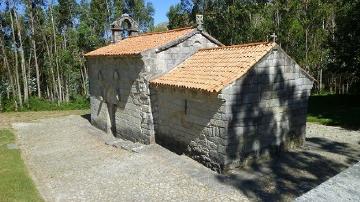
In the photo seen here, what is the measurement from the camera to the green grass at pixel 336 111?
19.9 meters

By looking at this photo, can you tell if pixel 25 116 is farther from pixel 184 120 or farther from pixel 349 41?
pixel 349 41

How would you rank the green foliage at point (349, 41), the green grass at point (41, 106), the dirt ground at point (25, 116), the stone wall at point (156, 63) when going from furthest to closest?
1. the green grass at point (41, 106)
2. the dirt ground at point (25, 116)
3. the green foliage at point (349, 41)
4. the stone wall at point (156, 63)

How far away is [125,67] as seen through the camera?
16.1 metres

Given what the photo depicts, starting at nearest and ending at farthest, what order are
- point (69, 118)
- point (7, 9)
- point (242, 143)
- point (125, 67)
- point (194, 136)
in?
point (242, 143) → point (194, 136) → point (125, 67) → point (69, 118) → point (7, 9)

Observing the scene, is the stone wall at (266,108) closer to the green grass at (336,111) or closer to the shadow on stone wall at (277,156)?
the shadow on stone wall at (277,156)

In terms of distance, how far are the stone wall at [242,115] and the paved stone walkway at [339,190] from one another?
8.07 metres

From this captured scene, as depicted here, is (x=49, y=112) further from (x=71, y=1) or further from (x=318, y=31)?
(x=318, y=31)

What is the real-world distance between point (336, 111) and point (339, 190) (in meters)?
22.5

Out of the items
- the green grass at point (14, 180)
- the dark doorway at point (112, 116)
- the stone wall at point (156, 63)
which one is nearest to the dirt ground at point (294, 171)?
the green grass at point (14, 180)

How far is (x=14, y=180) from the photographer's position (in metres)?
11.6

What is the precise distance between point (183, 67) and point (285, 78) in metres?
4.08

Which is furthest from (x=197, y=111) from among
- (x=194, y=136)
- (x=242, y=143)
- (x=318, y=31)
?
(x=318, y=31)

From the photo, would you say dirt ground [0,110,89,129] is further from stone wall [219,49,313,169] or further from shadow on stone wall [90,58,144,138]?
stone wall [219,49,313,169]

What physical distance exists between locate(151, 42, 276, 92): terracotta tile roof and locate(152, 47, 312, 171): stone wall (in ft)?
0.80
